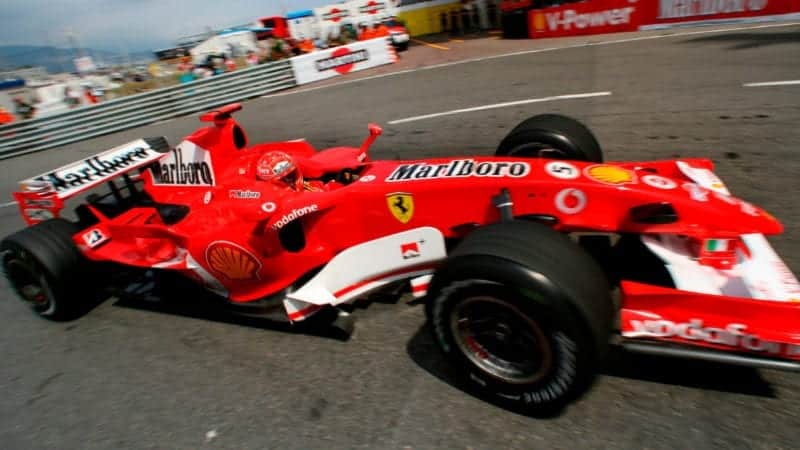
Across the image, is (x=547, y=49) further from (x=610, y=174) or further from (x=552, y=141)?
(x=610, y=174)

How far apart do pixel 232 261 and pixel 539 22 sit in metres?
16.0

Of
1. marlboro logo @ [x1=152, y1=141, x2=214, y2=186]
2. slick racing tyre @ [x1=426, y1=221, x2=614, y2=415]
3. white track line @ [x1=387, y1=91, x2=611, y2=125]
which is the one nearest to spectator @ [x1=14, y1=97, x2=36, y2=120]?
white track line @ [x1=387, y1=91, x2=611, y2=125]

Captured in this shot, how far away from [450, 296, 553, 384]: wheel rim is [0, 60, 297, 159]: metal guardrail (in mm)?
13625

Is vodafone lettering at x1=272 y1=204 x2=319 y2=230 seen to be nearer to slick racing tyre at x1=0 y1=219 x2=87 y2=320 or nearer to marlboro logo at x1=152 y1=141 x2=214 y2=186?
marlboro logo at x1=152 y1=141 x2=214 y2=186

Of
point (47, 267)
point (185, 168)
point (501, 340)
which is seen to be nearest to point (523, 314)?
Answer: point (501, 340)

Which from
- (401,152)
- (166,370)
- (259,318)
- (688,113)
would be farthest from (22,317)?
(688,113)

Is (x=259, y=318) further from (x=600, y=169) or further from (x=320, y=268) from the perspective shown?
(x=600, y=169)

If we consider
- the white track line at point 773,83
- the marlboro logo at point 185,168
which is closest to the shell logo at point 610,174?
the marlboro logo at point 185,168

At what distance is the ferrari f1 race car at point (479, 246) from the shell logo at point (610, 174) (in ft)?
0.04

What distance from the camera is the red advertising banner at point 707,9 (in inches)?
503

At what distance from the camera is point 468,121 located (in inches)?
308

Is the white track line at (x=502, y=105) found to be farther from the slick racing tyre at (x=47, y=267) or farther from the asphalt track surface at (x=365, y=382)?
the slick racing tyre at (x=47, y=267)

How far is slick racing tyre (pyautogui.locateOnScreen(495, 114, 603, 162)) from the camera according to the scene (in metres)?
3.70

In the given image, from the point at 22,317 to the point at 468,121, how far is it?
19.7ft
